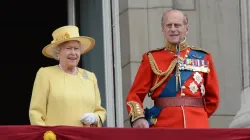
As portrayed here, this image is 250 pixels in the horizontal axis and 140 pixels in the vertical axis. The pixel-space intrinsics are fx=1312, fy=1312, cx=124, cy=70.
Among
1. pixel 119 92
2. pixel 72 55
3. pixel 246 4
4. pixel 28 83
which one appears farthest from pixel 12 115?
pixel 72 55

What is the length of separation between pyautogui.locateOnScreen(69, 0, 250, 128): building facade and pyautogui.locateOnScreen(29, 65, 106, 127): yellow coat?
2529 mm

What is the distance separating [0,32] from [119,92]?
3221 mm

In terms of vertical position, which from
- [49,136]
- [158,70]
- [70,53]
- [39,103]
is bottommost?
[49,136]

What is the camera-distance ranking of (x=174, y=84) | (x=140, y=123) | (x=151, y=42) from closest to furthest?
1. (x=140, y=123)
2. (x=174, y=84)
3. (x=151, y=42)

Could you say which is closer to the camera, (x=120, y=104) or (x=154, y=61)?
(x=154, y=61)

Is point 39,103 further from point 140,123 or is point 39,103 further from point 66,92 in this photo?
point 140,123

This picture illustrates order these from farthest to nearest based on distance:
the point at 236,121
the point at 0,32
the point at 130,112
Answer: the point at 0,32 < the point at 236,121 < the point at 130,112

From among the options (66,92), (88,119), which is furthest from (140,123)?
(66,92)

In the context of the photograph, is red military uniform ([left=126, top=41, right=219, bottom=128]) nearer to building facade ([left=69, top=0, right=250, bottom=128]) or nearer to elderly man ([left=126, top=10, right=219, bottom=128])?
elderly man ([left=126, top=10, right=219, bottom=128])

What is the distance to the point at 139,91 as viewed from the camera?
36.0ft

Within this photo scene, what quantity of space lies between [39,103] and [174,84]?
1.15m

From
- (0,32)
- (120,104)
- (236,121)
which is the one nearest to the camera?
(236,121)

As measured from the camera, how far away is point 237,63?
13867mm

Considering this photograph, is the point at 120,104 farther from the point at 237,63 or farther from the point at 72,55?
the point at 72,55
